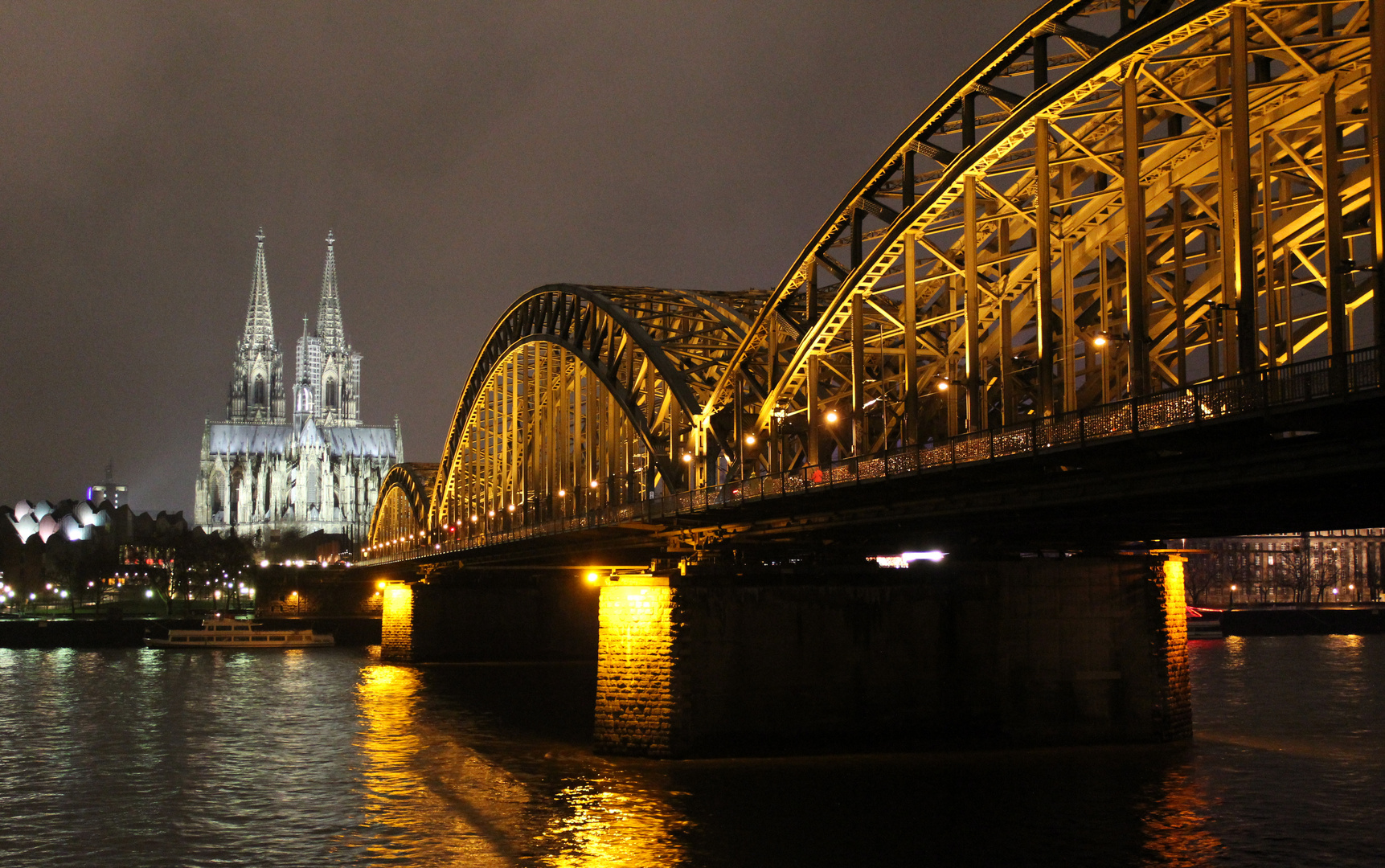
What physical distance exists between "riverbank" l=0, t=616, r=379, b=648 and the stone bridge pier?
307ft

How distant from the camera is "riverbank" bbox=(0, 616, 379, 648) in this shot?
127m

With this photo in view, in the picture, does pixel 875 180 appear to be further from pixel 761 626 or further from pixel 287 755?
pixel 287 755

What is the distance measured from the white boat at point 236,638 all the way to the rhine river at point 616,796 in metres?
60.3

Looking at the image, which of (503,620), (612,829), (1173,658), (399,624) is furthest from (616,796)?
(399,624)

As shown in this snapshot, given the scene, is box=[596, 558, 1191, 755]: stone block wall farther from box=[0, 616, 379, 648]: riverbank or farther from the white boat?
box=[0, 616, 379, 648]: riverbank

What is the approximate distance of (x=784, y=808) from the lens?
126 ft

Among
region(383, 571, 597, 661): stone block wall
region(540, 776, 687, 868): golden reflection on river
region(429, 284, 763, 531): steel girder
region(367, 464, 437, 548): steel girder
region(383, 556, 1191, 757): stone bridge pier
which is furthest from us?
region(367, 464, 437, 548): steel girder

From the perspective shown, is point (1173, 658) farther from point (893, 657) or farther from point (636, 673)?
point (636, 673)

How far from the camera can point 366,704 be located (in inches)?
2810

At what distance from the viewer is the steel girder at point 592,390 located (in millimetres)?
69438

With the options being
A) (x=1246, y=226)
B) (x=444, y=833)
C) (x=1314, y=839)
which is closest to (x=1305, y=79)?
(x=1246, y=226)

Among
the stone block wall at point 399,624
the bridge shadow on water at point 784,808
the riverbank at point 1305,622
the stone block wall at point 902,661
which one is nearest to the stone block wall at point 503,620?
the stone block wall at point 399,624

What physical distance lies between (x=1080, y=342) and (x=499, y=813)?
21.7 metres

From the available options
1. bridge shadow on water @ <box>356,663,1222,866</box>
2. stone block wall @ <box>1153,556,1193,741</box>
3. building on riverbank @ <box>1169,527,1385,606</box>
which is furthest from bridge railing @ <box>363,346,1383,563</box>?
building on riverbank @ <box>1169,527,1385,606</box>
